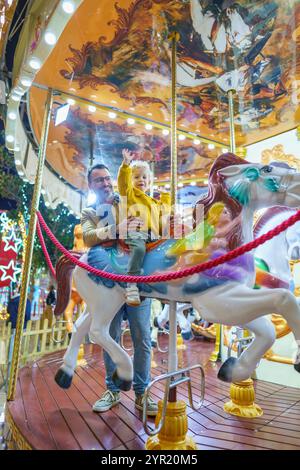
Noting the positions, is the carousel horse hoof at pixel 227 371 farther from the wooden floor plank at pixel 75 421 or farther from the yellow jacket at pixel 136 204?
the yellow jacket at pixel 136 204

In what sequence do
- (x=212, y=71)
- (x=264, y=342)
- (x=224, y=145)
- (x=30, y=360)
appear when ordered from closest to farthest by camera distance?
(x=264, y=342) < (x=212, y=71) < (x=30, y=360) < (x=224, y=145)

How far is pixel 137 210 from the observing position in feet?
6.37

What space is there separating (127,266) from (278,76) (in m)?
2.47

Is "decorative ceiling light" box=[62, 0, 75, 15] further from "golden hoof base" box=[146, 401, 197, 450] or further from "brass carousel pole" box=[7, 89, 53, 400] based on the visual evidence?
"golden hoof base" box=[146, 401, 197, 450]

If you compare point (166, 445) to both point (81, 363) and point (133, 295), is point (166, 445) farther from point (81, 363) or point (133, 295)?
point (81, 363)

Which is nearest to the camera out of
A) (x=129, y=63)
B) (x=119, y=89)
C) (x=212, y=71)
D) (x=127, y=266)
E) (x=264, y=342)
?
(x=264, y=342)

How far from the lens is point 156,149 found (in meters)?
4.46

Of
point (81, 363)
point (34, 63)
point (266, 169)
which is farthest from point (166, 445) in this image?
point (34, 63)

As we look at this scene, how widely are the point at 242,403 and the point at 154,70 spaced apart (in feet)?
9.90

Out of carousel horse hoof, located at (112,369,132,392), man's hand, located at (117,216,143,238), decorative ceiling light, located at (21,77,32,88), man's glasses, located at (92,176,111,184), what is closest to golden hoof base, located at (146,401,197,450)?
carousel horse hoof, located at (112,369,132,392)

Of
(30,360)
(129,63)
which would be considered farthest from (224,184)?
(30,360)

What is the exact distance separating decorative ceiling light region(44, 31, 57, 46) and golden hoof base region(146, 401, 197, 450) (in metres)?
2.42

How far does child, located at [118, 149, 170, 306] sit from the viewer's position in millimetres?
1740

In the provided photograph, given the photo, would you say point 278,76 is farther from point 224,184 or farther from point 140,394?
point 140,394
